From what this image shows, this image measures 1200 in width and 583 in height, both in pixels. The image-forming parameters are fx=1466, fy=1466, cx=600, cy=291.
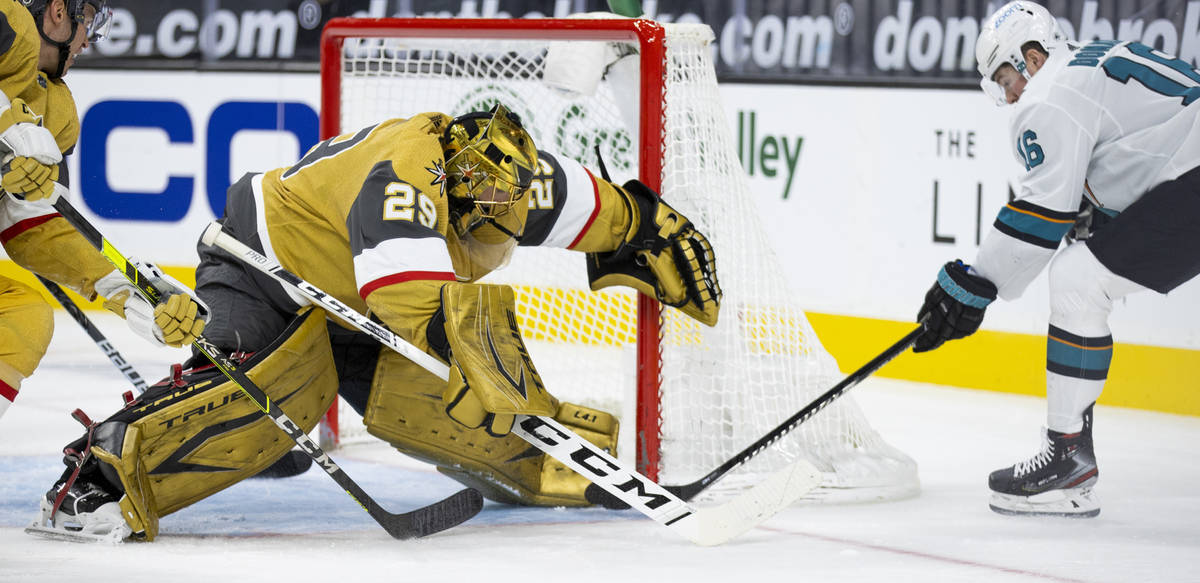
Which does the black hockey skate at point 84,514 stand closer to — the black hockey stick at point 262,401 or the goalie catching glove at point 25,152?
the black hockey stick at point 262,401

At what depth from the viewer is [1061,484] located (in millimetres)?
2959

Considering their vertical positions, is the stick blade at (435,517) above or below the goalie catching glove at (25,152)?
below

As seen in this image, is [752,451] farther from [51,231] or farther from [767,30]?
[767,30]

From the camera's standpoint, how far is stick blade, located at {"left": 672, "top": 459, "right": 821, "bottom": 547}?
2.57m

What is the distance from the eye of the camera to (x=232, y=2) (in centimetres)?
596

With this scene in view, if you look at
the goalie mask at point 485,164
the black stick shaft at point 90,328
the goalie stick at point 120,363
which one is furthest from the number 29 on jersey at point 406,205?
the black stick shaft at point 90,328

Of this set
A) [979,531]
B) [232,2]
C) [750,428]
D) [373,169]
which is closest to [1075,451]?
[979,531]

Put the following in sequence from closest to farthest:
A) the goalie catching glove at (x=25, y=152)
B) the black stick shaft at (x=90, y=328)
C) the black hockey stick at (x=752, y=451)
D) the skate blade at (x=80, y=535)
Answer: the goalie catching glove at (x=25, y=152) < the skate blade at (x=80, y=535) < the black hockey stick at (x=752, y=451) < the black stick shaft at (x=90, y=328)

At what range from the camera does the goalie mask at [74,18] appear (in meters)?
2.58

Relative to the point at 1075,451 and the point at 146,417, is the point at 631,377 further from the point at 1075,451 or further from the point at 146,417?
the point at 146,417

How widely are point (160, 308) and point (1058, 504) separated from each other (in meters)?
1.78

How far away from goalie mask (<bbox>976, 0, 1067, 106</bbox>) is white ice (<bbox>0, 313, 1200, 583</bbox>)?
92cm

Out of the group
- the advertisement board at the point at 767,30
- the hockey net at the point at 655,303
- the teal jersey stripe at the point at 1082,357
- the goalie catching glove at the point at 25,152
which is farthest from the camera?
the advertisement board at the point at 767,30

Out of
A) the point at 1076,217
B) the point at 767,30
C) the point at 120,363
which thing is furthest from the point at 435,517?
the point at 767,30
